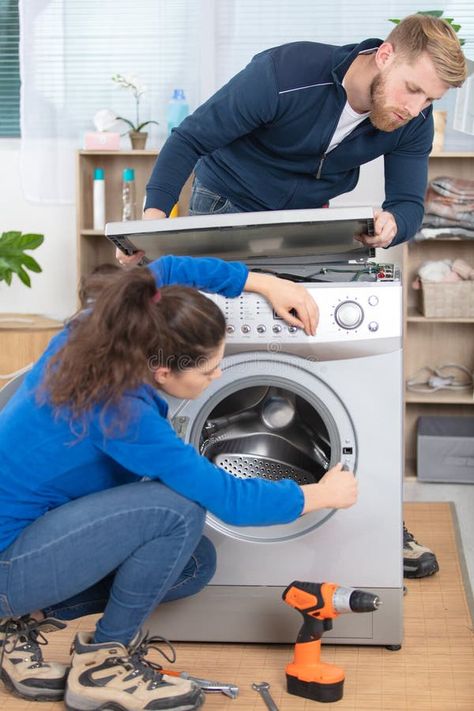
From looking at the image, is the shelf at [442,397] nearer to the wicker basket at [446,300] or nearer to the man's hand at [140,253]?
the wicker basket at [446,300]

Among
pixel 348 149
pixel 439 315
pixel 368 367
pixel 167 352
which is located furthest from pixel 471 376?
pixel 167 352

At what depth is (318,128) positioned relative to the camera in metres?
2.01

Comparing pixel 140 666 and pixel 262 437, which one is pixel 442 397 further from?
pixel 140 666

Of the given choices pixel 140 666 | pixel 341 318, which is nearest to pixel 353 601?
pixel 140 666

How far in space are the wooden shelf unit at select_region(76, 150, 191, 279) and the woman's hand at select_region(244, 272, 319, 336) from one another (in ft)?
6.51

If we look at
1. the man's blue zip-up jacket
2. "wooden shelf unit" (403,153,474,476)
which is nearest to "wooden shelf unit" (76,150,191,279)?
"wooden shelf unit" (403,153,474,476)

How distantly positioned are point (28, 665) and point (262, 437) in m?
0.64

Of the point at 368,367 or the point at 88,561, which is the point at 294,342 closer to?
the point at 368,367

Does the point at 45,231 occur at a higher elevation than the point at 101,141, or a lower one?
lower

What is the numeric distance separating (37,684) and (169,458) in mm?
498

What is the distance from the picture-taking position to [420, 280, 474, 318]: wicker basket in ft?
11.4

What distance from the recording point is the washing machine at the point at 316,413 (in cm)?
175

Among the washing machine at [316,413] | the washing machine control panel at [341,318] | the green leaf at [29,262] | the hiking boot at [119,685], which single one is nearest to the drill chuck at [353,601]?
the washing machine at [316,413]

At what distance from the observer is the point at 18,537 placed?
5.02 feet
